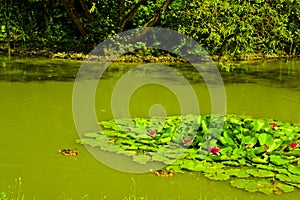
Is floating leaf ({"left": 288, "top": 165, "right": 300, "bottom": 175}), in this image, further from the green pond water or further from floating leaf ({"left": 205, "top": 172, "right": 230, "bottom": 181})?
floating leaf ({"left": 205, "top": 172, "right": 230, "bottom": 181})

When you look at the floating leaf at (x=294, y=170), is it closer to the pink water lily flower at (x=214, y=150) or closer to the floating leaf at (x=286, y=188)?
the floating leaf at (x=286, y=188)

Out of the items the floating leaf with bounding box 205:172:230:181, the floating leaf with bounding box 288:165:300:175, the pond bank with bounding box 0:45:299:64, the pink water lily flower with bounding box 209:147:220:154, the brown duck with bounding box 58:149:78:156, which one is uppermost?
the pond bank with bounding box 0:45:299:64

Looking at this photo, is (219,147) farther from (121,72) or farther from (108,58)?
(108,58)

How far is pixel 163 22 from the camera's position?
16594 millimetres

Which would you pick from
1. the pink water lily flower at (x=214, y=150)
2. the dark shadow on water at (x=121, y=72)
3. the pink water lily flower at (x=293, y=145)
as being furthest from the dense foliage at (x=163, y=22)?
the pink water lily flower at (x=214, y=150)

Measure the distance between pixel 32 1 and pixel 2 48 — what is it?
2368 mm

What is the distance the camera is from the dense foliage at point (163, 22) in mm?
13188

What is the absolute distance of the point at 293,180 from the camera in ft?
18.6

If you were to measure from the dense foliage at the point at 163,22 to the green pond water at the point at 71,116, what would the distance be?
3.69 ft

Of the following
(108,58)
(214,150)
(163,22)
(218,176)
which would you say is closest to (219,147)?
(214,150)

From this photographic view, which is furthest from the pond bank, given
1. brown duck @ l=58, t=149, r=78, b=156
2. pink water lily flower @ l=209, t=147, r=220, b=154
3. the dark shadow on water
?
pink water lily flower @ l=209, t=147, r=220, b=154

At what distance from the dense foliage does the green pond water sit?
1.13 meters

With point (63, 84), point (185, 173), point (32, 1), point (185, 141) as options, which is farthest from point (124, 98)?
point (32, 1)

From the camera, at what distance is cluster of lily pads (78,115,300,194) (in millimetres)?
5844
